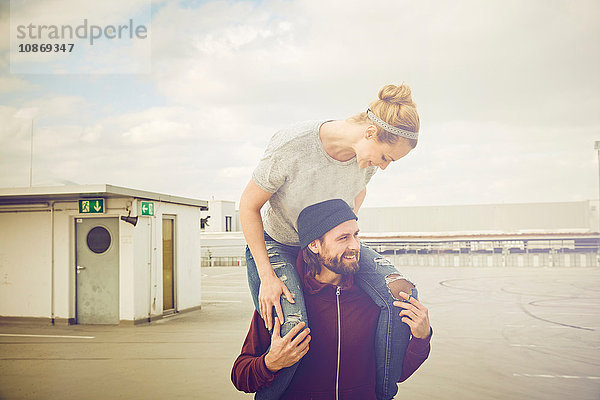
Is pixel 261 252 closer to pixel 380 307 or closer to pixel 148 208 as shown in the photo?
pixel 380 307

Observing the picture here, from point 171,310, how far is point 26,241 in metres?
3.23

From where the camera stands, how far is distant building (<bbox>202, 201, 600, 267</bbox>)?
706 inches

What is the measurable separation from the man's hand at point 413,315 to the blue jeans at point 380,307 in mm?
38

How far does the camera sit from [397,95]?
2.45 metres

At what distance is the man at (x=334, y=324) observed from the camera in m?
2.67

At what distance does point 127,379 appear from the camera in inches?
268

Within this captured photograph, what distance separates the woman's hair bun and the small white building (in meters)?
7.85

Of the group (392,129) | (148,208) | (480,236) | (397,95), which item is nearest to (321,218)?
(392,129)

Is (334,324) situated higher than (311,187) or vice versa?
(311,187)

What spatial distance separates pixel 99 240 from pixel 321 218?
8680 mm

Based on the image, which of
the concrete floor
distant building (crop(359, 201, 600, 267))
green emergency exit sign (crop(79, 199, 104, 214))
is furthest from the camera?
distant building (crop(359, 201, 600, 267))

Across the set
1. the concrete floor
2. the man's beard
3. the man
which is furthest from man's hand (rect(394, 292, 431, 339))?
the concrete floor

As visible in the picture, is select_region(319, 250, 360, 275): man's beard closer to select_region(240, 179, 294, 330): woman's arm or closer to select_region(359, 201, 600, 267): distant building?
select_region(240, 179, 294, 330): woman's arm

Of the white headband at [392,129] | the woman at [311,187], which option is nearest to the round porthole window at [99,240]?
the woman at [311,187]
